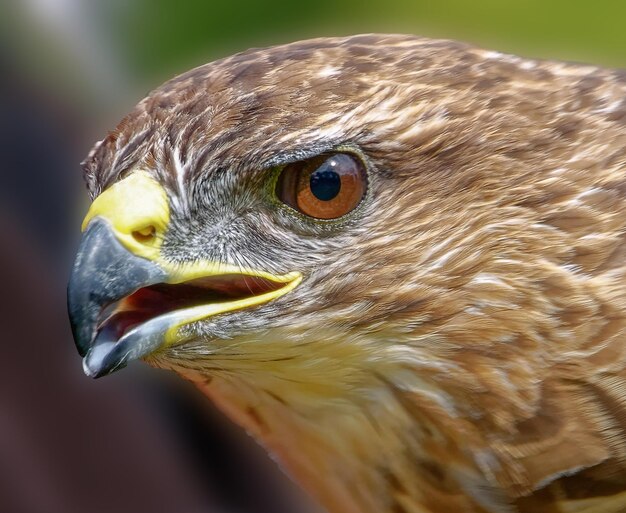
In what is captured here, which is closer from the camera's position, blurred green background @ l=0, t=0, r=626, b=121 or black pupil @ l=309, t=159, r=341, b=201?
black pupil @ l=309, t=159, r=341, b=201

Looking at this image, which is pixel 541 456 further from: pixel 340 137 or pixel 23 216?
pixel 23 216

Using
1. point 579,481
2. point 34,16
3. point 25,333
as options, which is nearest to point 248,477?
point 25,333

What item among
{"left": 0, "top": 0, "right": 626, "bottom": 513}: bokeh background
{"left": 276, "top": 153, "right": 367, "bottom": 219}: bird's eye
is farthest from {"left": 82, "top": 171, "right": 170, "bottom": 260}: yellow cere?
{"left": 0, "top": 0, "right": 626, "bottom": 513}: bokeh background

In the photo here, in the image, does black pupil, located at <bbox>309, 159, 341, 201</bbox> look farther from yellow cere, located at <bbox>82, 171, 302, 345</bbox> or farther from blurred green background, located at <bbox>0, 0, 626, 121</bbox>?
blurred green background, located at <bbox>0, 0, 626, 121</bbox>

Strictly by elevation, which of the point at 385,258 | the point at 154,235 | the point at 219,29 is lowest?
the point at 385,258

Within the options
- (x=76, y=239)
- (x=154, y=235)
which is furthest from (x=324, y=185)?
(x=76, y=239)

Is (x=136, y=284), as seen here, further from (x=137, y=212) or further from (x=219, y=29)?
(x=219, y=29)

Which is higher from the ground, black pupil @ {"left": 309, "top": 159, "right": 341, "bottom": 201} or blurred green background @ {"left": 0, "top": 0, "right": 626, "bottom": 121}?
blurred green background @ {"left": 0, "top": 0, "right": 626, "bottom": 121}

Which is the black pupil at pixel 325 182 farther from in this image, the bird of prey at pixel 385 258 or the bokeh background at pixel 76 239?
the bokeh background at pixel 76 239

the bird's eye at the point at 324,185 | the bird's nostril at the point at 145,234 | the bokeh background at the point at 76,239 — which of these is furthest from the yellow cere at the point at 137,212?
the bokeh background at the point at 76,239
